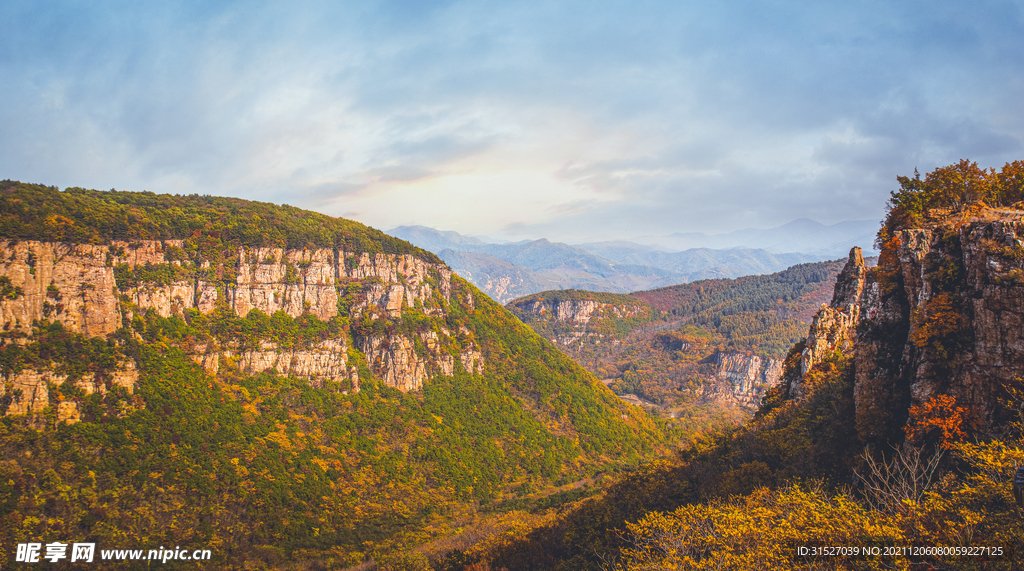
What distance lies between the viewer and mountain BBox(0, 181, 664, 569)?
58656 millimetres

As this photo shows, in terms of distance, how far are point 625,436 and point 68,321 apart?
118m

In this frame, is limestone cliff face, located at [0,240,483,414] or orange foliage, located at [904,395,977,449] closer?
orange foliage, located at [904,395,977,449]

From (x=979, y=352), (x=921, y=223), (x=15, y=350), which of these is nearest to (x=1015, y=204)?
(x=921, y=223)

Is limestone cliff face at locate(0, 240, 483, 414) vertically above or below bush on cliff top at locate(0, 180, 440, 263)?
below

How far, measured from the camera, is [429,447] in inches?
3688

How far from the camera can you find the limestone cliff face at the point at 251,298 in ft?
209

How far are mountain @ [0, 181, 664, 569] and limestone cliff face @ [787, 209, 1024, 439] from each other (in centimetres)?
4991

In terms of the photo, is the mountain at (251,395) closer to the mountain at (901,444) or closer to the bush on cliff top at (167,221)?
the bush on cliff top at (167,221)

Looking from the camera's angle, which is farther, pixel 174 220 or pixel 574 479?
pixel 574 479

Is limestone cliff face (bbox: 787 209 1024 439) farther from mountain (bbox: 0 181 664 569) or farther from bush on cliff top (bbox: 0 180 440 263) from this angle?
bush on cliff top (bbox: 0 180 440 263)

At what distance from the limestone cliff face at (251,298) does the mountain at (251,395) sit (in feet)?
1.06

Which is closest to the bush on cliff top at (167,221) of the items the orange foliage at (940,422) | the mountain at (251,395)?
the mountain at (251,395)

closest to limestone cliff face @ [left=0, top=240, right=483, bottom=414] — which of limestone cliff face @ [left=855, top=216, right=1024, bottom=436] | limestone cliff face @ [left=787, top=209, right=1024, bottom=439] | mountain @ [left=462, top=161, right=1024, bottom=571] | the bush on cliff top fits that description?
the bush on cliff top

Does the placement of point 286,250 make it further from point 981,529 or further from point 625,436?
point 981,529
